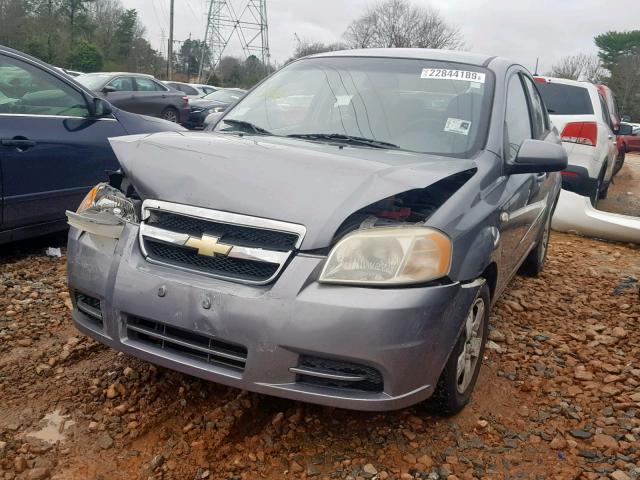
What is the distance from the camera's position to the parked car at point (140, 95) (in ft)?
45.3

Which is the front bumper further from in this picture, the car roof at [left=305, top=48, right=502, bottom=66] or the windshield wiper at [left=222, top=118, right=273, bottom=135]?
the car roof at [left=305, top=48, right=502, bottom=66]

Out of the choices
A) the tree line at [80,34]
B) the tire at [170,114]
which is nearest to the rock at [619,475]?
the tire at [170,114]

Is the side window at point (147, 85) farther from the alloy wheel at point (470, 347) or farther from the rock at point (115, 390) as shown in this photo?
the alloy wheel at point (470, 347)

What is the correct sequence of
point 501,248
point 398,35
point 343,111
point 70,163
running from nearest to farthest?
point 501,248
point 343,111
point 70,163
point 398,35

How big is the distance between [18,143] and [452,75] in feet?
9.42

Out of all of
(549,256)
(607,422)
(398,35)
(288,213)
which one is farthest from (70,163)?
(398,35)

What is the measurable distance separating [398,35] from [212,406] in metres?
45.4

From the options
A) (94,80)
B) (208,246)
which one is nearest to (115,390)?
(208,246)

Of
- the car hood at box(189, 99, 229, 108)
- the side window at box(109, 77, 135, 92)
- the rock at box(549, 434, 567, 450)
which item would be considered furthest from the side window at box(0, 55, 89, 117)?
the car hood at box(189, 99, 229, 108)

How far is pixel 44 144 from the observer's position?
438 cm

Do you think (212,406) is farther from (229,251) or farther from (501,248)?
(501,248)

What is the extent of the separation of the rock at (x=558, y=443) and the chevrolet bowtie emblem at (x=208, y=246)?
1566 mm

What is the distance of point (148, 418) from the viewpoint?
2613 millimetres

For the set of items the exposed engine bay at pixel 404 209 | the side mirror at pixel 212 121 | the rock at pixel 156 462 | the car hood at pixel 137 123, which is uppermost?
the side mirror at pixel 212 121
